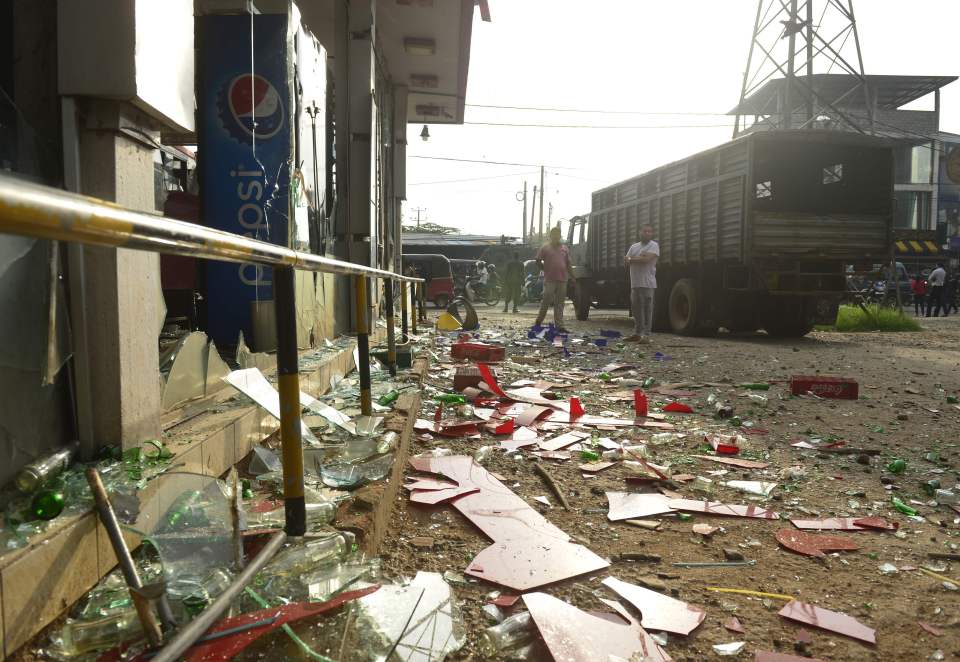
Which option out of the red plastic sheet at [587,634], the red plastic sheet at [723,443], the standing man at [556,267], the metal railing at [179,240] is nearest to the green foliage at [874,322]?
the standing man at [556,267]

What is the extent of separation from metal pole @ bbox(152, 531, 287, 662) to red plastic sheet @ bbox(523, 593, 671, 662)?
0.72 meters

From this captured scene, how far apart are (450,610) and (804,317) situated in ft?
34.6

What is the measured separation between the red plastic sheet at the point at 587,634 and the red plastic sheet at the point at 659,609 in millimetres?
56

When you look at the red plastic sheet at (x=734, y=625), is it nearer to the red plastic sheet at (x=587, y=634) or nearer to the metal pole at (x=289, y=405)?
the red plastic sheet at (x=587, y=634)

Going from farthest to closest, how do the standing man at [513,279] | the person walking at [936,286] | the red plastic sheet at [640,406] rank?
the standing man at [513,279], the person walking at [936,286], the red plastic sheet at [640,406]

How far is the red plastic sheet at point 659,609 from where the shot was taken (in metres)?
1.84

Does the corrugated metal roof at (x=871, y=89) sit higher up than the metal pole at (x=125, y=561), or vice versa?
the corrugated metal roof at (x=871, y=89)

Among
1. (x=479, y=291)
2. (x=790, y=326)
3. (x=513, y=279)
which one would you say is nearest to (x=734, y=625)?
(x=790, y=326)

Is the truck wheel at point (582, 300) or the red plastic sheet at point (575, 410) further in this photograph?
the truck wheel at point (582, 300)

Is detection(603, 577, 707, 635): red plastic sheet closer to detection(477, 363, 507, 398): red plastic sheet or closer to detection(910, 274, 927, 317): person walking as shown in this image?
detection(477, 363, 507, 398): red plastic sheet

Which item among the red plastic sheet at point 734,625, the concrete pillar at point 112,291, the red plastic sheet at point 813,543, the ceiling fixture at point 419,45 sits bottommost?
the red plastic sheet at point 813,543

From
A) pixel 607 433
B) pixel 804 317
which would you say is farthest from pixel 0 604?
pixel 804 317

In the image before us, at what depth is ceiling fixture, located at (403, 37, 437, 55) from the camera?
902 centimetres

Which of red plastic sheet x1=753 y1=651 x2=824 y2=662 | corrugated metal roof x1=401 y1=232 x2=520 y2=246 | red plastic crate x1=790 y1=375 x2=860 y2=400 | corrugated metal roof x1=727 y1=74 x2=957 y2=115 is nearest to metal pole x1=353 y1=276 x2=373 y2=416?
red plastic sheet x1=753 y1=651 x2=824 y2=662
